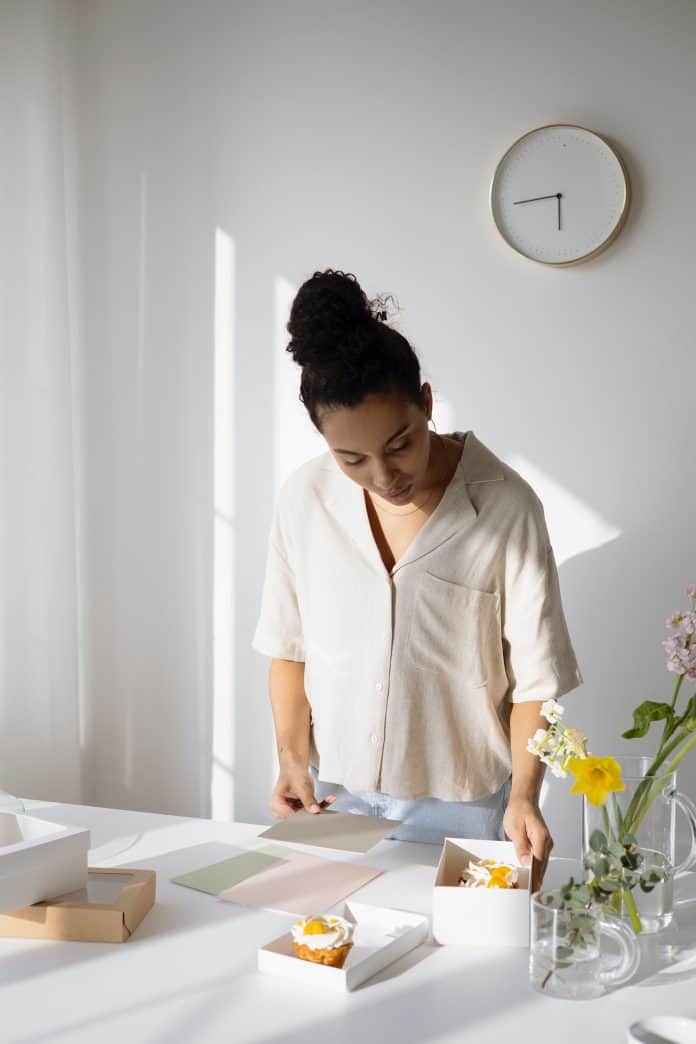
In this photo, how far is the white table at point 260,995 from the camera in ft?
3.31

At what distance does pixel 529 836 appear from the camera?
1330 millimetres

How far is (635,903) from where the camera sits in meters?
1.18

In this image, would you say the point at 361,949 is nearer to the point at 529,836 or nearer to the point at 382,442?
the point at 529,836

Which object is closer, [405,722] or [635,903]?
[635,903]

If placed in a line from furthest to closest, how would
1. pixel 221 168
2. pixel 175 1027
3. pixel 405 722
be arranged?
pixel 221 168, pixel 405 722, pixel 175 1027

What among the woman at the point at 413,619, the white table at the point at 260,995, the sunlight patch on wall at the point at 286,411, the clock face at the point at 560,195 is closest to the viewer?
the white table at the point at 260,995

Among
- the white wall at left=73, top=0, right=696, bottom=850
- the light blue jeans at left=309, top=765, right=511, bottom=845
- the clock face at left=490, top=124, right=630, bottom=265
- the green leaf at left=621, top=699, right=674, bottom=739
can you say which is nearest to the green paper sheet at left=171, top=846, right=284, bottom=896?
the light blue jeans at left=309, top=765, right=511, bottom=845

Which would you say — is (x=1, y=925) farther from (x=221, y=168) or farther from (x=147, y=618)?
(x=221, y=168)

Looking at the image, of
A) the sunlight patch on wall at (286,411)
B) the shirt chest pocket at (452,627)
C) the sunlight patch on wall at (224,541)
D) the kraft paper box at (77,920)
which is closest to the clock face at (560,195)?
the sunlight patch on wall at (286,411)

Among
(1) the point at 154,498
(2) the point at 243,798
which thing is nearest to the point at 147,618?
(1) the point at 154,498

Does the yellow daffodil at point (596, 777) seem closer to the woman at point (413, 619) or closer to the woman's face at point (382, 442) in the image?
the woman at point (413, 619)

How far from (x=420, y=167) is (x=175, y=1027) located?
218 cm

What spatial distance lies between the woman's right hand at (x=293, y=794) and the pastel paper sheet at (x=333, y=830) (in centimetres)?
2

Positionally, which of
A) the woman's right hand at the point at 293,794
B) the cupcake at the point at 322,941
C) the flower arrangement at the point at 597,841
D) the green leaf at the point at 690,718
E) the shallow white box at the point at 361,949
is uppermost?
the green leaf at the point at 690,718
